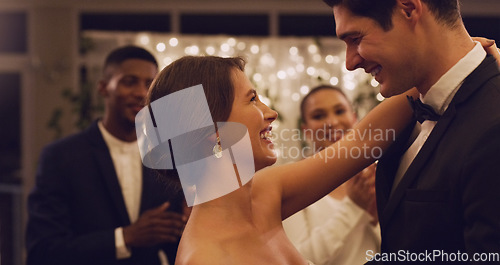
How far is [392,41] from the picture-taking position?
1.41m

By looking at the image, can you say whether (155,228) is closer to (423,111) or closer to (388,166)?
(388,166)

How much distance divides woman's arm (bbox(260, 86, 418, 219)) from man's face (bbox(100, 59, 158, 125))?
127cm

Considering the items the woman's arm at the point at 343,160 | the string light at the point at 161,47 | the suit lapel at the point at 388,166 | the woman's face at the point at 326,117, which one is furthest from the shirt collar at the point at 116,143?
the string light at the point at 161,47

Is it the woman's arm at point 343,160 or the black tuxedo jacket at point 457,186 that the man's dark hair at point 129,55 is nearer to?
the woman's arm at point 343,160

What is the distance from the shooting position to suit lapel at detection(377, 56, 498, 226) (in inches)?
52.8

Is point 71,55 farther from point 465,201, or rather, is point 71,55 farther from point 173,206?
point 465,201

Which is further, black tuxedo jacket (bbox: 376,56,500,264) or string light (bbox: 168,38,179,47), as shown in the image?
string light (bbox: 168,38,179,47)

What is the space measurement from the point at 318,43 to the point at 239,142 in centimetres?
374

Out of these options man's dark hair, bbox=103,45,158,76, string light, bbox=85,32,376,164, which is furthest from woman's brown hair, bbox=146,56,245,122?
string light, bbox=85,32,376,164

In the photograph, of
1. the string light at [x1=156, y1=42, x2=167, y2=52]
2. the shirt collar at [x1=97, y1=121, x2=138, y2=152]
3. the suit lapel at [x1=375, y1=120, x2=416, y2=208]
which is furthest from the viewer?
the string light at [x1=156, y1=42, x2=167, y2=52]

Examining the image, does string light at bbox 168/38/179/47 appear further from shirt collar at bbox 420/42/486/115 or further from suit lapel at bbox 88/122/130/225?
shirt collar at bbox 420/42/486/115

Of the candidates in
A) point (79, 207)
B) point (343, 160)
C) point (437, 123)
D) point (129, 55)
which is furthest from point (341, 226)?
Result: point (129, 55)

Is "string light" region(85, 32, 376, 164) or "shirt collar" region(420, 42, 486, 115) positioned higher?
"shirt collar" region(420, 42, 486, 115)

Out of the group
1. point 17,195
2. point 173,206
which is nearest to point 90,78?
point 17,195
